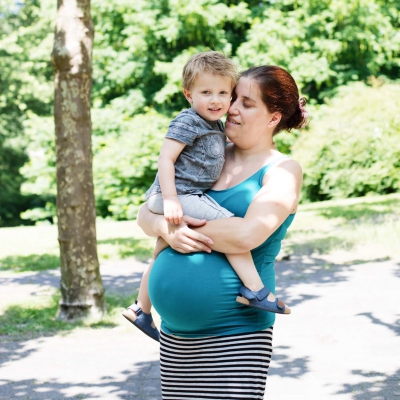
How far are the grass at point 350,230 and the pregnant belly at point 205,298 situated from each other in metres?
6.04

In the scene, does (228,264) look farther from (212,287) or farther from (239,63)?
(239,63)

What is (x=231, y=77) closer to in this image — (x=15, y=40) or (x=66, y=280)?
(x=66, y=280)

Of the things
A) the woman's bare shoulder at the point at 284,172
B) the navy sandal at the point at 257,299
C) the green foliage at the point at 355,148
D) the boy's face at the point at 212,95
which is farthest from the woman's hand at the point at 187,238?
the green foliage at the point at 355,148

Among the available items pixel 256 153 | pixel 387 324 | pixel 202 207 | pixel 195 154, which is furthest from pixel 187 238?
pixel 387 324

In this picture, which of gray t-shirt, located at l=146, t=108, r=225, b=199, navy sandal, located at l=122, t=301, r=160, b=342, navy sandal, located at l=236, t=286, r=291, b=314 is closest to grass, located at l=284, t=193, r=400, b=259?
navy sandal, located at l=122, t=301, r=160, b=342

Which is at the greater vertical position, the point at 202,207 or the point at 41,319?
the point at 202,207

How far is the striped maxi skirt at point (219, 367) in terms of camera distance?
242 cm

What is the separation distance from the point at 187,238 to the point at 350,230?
8.35 metres

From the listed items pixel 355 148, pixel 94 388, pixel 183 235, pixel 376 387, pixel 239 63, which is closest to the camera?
pixel 183 235

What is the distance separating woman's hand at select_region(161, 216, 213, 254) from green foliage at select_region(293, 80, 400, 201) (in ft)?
51.6

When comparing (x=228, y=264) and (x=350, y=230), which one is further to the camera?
(x=350, y=230)

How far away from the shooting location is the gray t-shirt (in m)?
2.59

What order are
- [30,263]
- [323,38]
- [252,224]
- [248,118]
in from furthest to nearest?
[323,38]
[30,263]
[248,118]
[252,224]

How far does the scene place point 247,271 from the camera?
241cm
